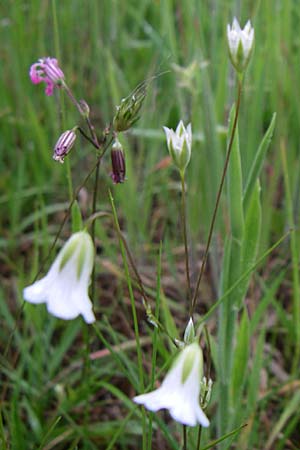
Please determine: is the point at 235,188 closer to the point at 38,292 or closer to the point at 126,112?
the point at 126,112

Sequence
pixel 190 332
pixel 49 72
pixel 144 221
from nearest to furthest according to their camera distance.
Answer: pixel 190 332 → pixel 49 72 → pixel 144 221

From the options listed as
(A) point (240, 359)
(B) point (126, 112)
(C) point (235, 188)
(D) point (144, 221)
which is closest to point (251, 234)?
(C) point (235, 188)

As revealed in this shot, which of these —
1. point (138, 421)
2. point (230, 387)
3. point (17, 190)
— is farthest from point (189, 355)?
point (17, 190)

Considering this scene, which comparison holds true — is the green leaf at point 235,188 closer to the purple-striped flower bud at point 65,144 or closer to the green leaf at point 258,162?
the green leaf at point 258,162

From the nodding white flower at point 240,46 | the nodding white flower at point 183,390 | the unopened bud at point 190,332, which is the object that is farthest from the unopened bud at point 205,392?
the nodding white flower at point 240,46

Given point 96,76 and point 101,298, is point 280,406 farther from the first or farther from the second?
point 96,76
